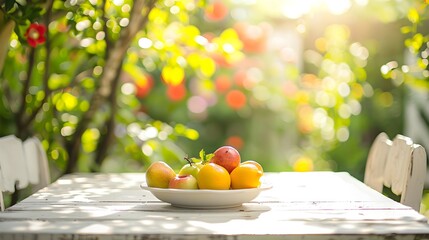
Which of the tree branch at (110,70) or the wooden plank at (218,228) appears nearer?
the wooden plank at (218,228)

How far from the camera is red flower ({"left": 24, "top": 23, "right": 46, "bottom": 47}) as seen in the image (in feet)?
11.0

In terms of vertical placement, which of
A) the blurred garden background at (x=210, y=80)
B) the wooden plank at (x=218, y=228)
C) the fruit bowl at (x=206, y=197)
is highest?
the blurred garden background at (x=210, y=80)

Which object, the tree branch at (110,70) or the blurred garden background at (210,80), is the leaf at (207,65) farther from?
the tree branch at (110,70)

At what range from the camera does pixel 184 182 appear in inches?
100.0

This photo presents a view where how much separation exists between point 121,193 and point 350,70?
3.43 m

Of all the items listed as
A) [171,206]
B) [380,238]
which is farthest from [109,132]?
[380,238]

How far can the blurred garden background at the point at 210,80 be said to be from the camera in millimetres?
3727

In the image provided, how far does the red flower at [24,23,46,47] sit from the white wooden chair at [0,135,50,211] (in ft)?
1.27

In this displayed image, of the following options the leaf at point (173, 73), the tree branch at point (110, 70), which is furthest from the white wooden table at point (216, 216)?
the leaf at point (173, 73)

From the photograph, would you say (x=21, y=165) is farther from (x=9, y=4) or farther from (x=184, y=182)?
(x=184, y=182)

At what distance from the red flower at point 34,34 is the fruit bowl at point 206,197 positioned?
108 cm

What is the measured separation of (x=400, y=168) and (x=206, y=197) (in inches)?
30.6

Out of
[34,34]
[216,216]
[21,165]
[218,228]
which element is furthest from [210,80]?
[218,228]

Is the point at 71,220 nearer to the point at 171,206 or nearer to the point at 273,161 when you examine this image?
the point at 171,206
